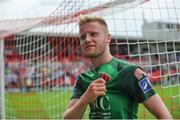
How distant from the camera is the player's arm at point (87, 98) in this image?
1.68 m

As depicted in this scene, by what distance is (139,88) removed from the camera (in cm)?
182

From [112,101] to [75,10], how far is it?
309cm

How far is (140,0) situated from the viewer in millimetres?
4242

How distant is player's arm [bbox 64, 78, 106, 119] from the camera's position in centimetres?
168

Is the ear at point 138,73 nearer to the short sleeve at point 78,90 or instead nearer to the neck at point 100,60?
the neck at point 100,60

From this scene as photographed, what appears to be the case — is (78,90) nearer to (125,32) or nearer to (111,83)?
(111,83)

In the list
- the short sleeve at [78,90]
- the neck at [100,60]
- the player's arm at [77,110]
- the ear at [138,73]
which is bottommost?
the player's arm at [77,110]

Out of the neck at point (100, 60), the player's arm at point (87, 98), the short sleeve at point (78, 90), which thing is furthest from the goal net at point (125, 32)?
the player's arm at point (87, 98)

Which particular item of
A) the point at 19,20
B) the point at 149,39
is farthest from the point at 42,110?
Answer: the point at 149,39

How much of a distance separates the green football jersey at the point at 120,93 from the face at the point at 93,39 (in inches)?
3.4

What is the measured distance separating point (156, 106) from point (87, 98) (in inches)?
11.5

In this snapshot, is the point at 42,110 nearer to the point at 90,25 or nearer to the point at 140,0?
the point at 140,0

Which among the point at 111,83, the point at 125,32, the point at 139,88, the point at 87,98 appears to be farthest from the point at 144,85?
the point at 125,32

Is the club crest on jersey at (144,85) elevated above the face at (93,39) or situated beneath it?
situated beneath
